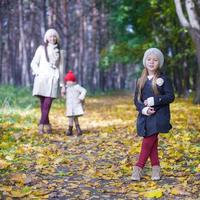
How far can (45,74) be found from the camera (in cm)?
1179

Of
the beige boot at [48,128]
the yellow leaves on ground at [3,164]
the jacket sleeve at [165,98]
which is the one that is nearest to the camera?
the jacket sleeve at [165,98]

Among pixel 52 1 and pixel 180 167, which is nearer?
pixel 180 167

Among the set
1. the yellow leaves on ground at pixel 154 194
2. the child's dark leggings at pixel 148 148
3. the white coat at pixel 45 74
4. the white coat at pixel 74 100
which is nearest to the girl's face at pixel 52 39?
the white coat at pixel 45 74

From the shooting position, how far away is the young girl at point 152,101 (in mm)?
7008

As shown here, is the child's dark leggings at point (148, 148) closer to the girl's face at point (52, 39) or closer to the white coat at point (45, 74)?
the white coat at point (45, 74)

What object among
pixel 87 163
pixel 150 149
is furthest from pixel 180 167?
pixel 87 163

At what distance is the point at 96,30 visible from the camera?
39.9 metres

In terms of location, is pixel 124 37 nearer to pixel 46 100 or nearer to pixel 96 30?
pixel 96 30

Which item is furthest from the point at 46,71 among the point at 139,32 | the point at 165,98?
the point at 139,32

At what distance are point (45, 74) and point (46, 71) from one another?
0.08 metres

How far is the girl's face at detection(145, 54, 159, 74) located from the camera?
707cm

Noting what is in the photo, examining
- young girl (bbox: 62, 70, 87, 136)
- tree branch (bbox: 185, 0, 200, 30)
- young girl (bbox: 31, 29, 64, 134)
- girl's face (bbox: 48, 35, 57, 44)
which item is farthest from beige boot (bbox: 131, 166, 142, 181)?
tree branch (bbox: 185, 0, 200, 30)

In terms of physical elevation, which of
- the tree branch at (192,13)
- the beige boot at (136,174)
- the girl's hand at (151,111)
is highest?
the tree branch at (192,13)

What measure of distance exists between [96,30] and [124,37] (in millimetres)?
7805
